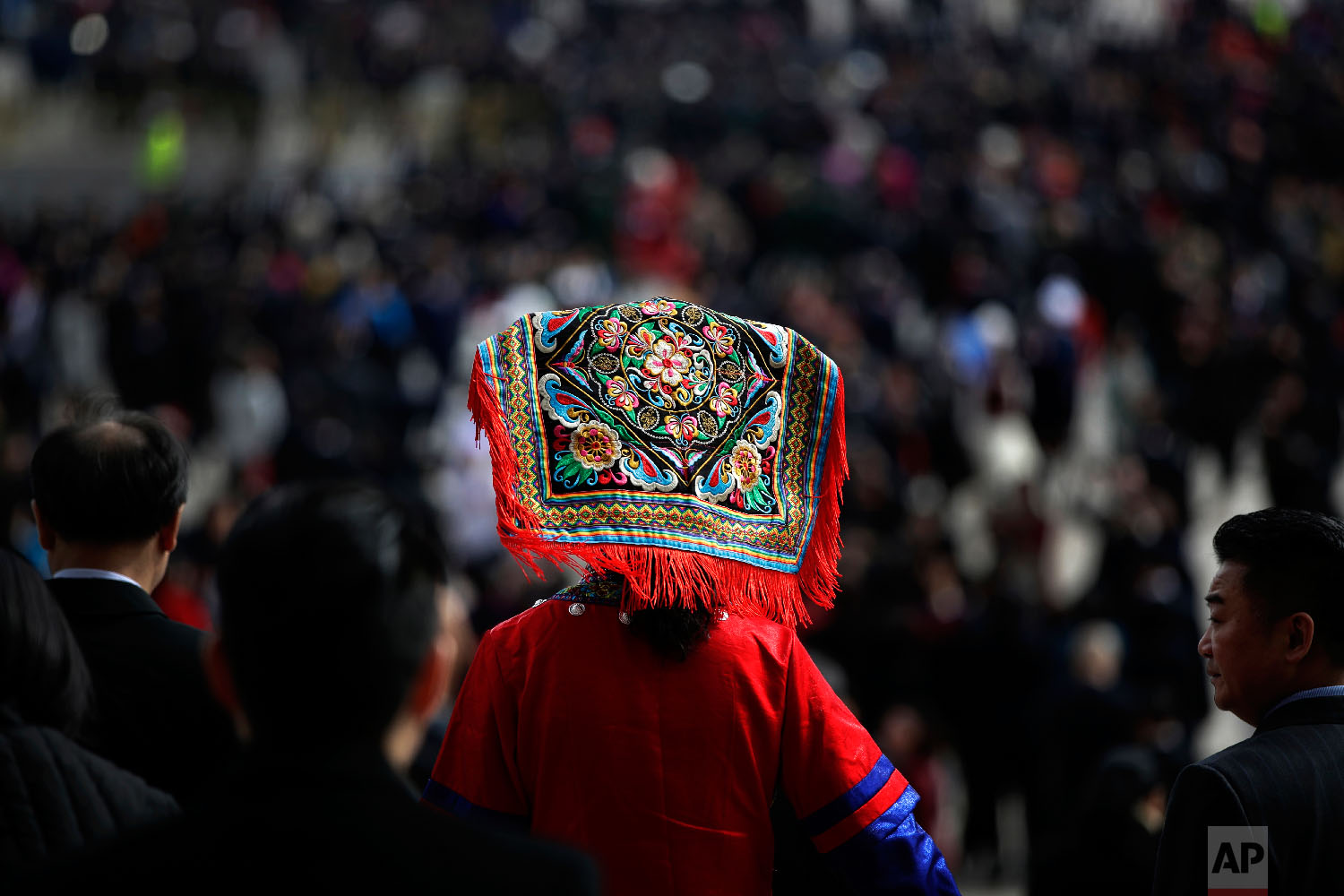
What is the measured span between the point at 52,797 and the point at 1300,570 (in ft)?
6.73

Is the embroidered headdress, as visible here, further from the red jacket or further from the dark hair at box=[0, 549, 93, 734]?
the dark hair at box=[0, 549, 93, 734]

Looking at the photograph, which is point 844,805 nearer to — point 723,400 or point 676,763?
point 676,763

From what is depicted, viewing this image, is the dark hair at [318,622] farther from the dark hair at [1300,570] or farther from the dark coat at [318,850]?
the dark hair at [1300,570]

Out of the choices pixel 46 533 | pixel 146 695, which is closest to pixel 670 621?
pixel 146 695

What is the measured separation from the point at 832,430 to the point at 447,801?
101 cm

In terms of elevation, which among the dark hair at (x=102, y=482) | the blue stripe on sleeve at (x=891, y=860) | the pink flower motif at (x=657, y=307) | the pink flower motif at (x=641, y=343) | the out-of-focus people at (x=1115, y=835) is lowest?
the out-of-focus people at (x=1115, y=835)

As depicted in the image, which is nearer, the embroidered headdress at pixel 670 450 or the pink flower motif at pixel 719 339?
the embroidered headdress at pixel 670 450

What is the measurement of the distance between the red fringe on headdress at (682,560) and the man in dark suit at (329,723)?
41.4 inches

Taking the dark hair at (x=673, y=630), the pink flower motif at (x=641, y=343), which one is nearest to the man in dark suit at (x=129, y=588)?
the dark hair at (x=673, y=630)

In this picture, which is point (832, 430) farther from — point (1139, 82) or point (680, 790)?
point (1139, 82)

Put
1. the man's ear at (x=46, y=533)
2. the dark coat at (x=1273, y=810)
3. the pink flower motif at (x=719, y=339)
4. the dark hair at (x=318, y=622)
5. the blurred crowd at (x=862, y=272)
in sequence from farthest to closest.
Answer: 1. the blurred crowd at (x=862, y=272)
2. the pink flower motif at (x=719, y=339)
3. the man's ear at (x=46, y=533)
4. the dark coat at (x=1273, y=810)
5. the dark hair at (x=318, y=622)

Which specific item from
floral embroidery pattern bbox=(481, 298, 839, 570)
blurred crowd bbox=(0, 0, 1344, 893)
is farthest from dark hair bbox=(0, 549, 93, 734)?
blurred crowd bbox=(0, 0, 1344, 893)

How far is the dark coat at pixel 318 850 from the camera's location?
1.48 meters

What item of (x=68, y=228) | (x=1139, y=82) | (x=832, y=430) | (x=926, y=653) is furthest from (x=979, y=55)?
(x=832, y=430)
